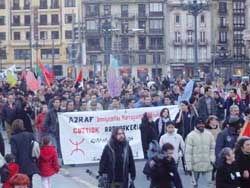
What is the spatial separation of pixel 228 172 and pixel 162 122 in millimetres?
7259

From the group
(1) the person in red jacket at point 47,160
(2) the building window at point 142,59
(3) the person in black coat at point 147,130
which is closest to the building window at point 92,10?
(2) the building window at point 142,59

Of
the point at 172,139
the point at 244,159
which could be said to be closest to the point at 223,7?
the point at 172,139

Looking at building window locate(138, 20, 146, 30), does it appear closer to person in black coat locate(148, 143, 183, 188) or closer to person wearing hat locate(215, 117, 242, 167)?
person wearing hat locate(215, 117, 242, 167)

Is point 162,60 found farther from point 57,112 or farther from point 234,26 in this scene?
point 57,112

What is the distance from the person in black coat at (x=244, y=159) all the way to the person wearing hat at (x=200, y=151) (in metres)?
3.13

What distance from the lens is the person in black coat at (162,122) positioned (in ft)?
57.7

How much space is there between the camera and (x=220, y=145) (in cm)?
1370

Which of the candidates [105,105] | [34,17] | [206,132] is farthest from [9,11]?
[206,132]

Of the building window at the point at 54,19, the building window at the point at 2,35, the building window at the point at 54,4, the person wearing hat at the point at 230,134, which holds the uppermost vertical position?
the building window at the point at 54,4

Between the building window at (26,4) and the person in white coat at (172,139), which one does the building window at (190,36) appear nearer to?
the building window at (26,4)

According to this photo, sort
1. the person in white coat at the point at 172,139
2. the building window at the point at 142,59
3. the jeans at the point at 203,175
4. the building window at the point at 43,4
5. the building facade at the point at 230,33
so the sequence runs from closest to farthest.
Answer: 1. the jeans at the point at 203,175
2. the person in white coat at the point at 172,139
3. the building window at the point at 142,59
4. the building facade at the point at 230,33
5. the building window at the point at 43,4

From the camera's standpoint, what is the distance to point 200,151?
14.0m

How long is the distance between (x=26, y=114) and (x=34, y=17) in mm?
78578

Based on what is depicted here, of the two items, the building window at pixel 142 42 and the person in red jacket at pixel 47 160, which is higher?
the building window at pixel 142 42
